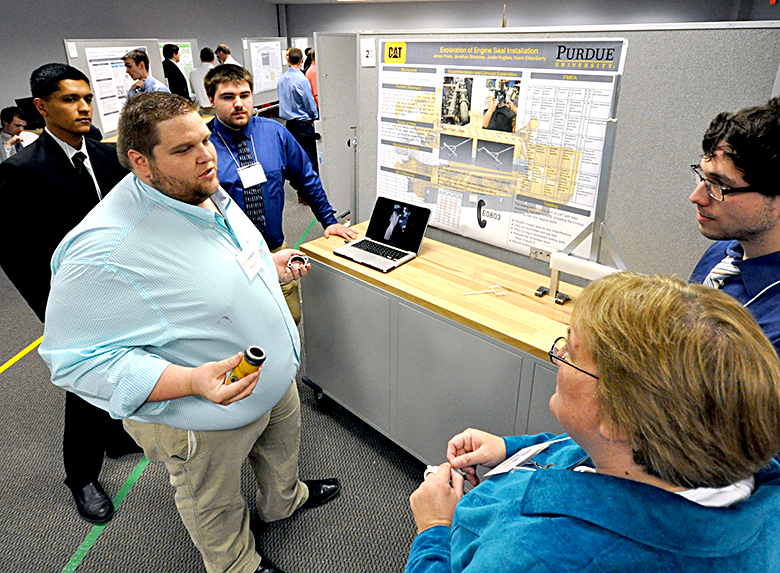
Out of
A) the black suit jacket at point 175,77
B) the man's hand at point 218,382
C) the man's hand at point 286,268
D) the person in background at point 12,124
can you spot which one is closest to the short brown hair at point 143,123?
the man's hand at point 218,382

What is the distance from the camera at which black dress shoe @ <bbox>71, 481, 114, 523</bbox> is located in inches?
68.8

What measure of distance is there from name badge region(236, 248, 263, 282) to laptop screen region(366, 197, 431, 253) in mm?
787

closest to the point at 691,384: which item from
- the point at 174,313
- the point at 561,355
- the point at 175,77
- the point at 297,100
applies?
the point at 561,355

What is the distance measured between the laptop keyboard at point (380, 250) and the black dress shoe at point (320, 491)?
36.7 inches

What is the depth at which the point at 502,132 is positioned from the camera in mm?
1695

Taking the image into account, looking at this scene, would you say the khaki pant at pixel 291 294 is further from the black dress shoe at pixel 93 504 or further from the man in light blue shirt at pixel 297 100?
the man in light blue shirt at pixel 297 100

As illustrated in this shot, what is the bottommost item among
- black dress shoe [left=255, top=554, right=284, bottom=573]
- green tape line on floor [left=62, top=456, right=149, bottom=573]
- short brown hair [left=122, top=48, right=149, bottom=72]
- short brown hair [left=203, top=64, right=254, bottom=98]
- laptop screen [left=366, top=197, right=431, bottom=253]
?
green tape line on floor [left=62, top=456, right=149, bottom=573]

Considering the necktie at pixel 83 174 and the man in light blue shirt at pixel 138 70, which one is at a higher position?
the man in light blue shirt at pixel 138 70

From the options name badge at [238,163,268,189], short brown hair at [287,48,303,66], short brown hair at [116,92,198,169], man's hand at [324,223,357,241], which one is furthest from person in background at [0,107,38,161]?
short brown hair at [116,92,198,169]

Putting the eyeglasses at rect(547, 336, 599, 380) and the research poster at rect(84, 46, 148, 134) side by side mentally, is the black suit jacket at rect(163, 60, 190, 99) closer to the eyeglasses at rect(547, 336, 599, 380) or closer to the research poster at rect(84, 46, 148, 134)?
the research poster at rect(84, 46, 148, 134)

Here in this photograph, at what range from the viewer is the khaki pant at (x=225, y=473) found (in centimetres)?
127

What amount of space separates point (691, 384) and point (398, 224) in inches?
61.2

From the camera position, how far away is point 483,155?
1.78 m

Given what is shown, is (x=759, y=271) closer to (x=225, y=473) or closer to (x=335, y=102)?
(x=225, y=473)
